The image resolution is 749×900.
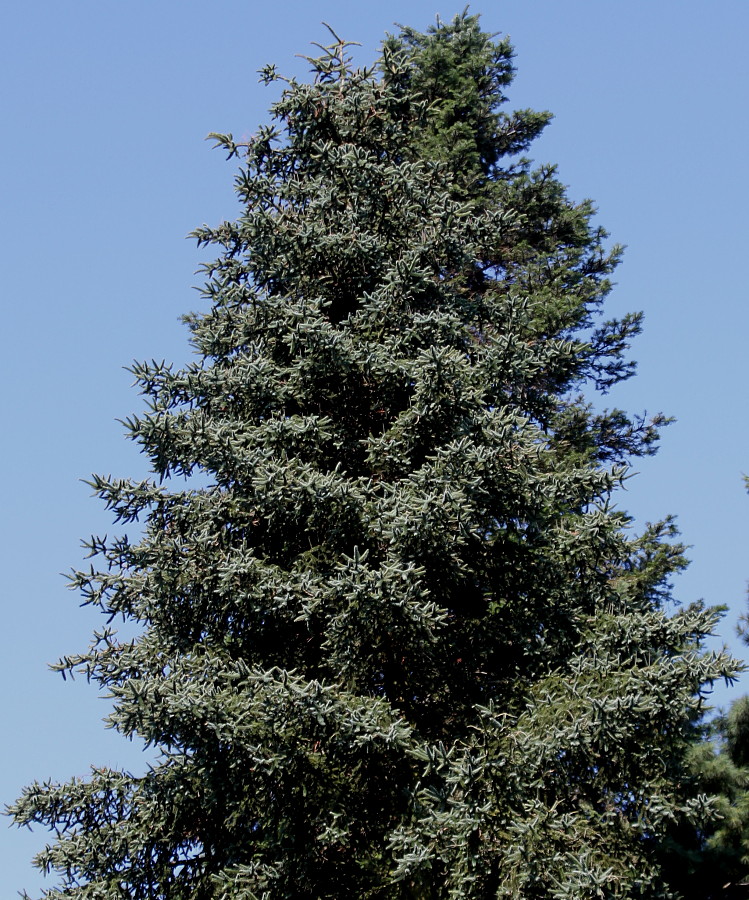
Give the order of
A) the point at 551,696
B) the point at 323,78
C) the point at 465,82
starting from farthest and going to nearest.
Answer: the point at 465,82
the point at 323,78
the point at 551,696

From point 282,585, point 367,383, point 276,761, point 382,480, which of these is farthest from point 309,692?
point 367,383

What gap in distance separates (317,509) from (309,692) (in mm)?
2149

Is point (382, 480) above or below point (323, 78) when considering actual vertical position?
below

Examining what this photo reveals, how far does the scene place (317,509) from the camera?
35.7ft

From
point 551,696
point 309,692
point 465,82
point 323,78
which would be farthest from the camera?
point 465,82

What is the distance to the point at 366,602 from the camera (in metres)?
9.89

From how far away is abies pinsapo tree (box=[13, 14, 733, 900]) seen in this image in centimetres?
978

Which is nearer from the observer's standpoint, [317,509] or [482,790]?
[482,790]

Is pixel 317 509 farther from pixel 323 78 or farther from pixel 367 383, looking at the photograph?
pixel 323 78

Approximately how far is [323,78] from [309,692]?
8.79 meters

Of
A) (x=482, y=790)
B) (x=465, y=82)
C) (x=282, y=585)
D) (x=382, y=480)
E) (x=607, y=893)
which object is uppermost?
(x=465, y=82)

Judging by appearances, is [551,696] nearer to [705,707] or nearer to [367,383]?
[705,707]

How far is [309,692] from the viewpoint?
9.50 meters

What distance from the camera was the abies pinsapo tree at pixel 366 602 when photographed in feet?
32.1
